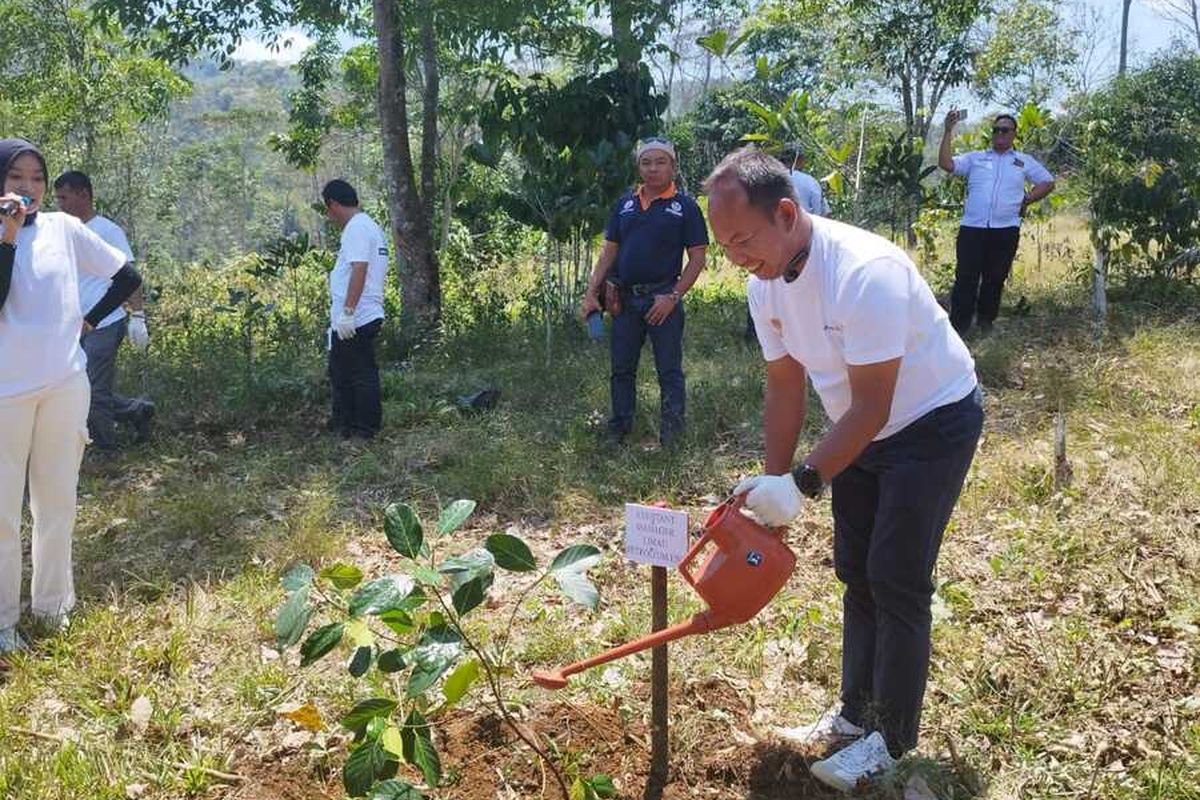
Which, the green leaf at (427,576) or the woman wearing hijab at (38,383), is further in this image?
the woman wearing hijab at (38,383)

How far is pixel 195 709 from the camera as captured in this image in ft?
9.62

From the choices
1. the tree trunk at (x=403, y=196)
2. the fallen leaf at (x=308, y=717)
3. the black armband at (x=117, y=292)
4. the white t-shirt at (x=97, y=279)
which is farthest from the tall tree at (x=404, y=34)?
the fallen leaf at (x=308, y=717)

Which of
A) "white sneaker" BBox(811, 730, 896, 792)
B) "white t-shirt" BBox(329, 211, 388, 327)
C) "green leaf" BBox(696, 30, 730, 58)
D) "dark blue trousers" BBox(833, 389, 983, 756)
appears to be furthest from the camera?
"green leaf" BBox(696, 30, 730, 58)

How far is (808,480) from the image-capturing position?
7.06 ft

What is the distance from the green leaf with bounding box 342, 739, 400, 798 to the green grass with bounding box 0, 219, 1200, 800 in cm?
70

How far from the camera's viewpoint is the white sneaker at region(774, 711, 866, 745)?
2.62m

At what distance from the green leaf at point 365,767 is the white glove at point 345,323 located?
379 centimetres

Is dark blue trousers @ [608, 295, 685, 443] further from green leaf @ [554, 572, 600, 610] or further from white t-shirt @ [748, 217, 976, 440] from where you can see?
green leaf @ [554, 572, 600, 610]

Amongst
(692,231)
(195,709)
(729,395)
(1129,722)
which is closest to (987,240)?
(729,395)

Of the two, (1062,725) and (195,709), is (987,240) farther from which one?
(195,709)

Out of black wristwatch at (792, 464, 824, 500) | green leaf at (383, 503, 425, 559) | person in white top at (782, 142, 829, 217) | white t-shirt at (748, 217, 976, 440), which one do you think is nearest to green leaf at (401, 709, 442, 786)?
green leaf at (383, 503, 425, 559)

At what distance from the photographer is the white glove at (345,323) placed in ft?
17.9

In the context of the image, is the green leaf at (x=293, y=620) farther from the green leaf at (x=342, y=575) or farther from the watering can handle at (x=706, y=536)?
the watering can handle at (x=706, y=536)

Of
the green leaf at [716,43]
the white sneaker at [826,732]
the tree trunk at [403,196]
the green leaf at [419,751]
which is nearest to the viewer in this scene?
the green leaf at [419,751]
